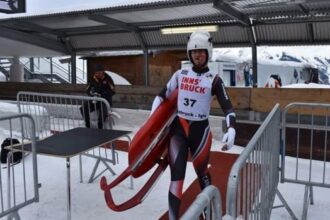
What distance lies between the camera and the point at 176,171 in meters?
3.52

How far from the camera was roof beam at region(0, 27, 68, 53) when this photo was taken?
37.0ft

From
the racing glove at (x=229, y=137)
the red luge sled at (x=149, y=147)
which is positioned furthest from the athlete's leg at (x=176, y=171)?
the racing glove at (x=229, y=137)

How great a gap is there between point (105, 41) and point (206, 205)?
11.2m

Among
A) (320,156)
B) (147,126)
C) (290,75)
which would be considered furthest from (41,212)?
(290,75)

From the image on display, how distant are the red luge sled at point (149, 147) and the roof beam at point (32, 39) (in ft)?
29.2

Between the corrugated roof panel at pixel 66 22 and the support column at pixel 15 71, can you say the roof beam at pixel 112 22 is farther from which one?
the support column at pixel 15 71

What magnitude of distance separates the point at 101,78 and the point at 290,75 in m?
16.8

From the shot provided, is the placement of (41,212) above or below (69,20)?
below

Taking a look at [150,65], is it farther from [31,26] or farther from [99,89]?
[99,89]

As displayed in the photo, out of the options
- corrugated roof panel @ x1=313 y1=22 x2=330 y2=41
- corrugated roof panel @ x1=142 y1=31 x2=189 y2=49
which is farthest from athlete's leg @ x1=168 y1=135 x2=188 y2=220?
corrugated roof panel @ x1=142 y1=31 x2=189 y2=49

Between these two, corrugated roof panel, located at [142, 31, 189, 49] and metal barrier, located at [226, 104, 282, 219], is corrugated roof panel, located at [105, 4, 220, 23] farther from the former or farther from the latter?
metal barrier, located at [226, 104, 282, 219]

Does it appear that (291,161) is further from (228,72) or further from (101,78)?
(228,72)

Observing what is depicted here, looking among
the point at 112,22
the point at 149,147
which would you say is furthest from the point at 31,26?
the point at 149,147

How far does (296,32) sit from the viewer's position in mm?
9180
